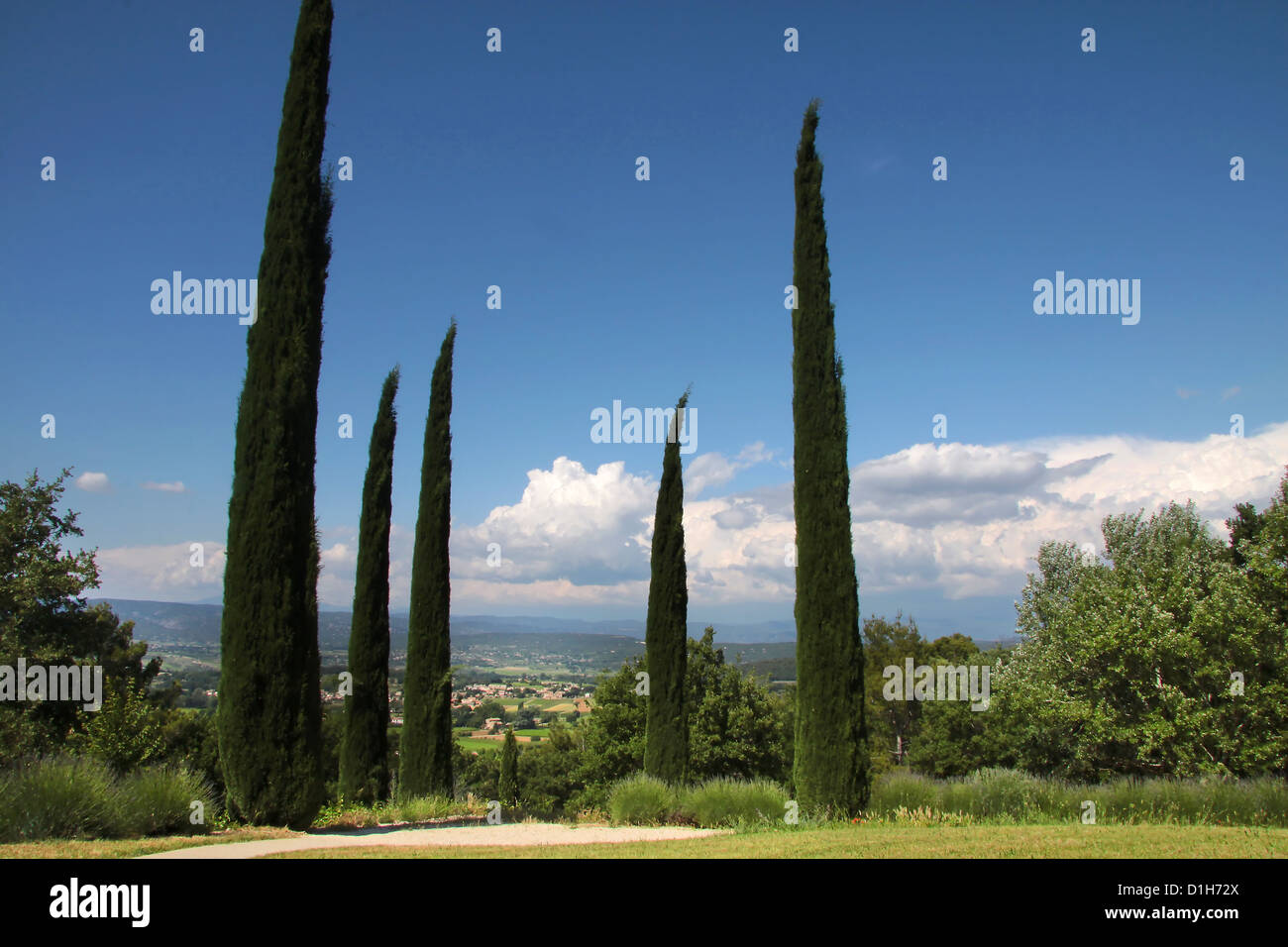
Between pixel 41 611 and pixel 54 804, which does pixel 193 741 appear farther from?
pixel 54 804

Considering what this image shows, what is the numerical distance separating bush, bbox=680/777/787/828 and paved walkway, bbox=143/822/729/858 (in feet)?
1.37

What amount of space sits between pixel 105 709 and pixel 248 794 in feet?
32.3

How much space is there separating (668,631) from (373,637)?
24.0 ft

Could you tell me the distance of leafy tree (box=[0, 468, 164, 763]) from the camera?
61.0 feet

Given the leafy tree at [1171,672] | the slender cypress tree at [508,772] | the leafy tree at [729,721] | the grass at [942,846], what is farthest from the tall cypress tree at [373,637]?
the leafy tree at [1171,672]

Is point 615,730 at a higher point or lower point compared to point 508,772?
higher

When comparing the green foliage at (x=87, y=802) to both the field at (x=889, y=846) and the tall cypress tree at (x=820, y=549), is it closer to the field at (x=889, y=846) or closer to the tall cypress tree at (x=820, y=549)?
the field at (x=889, y=846)

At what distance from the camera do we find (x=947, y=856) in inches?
290

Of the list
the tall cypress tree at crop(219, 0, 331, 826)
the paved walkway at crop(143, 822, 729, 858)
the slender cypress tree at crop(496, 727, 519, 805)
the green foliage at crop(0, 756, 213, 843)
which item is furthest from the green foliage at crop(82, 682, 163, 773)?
the slender cypress tree at crop(496, 727, 519, 805)

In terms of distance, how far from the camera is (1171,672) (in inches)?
712

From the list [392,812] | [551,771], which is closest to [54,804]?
[392,812]

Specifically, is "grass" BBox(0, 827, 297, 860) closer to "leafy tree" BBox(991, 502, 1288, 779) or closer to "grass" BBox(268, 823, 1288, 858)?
"grass" BBox(268, 823, 1288, 858)

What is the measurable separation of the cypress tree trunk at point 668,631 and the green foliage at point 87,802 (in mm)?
10510

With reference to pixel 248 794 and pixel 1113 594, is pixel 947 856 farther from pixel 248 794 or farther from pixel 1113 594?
pixel 1113 594
